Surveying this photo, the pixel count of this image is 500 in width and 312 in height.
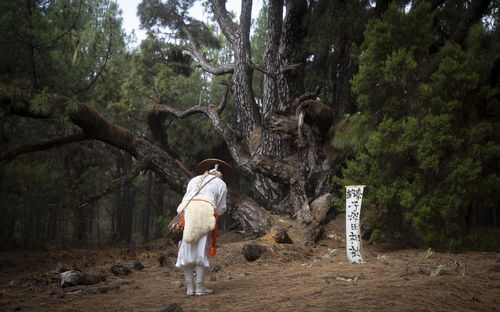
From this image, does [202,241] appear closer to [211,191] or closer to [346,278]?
[211,191]

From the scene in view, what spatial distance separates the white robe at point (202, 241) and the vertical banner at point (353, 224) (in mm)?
2354

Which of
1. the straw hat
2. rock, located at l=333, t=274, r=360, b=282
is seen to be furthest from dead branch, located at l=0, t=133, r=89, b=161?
rock, located at l=333, t=274, r=360, b=282

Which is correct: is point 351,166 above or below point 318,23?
below

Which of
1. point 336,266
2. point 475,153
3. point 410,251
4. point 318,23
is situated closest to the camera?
point 336,266

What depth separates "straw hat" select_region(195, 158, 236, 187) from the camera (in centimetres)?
553

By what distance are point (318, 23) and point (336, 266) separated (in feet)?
23.2

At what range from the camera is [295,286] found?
4.26 meters

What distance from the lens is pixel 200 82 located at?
1677 centimetres

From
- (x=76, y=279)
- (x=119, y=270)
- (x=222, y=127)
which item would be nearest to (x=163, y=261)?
(x=119, y=270)

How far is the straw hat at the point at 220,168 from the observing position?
18.1ft

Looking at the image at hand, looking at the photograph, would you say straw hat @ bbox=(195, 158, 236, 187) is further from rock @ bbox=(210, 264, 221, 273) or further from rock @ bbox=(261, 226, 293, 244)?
rock @ bbox=(261, 226, 293, 244)

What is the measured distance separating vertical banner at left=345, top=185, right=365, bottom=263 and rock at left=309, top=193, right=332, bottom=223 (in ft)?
7.79

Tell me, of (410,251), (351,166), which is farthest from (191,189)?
(410,251)

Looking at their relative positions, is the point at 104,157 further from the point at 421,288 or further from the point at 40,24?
the point at 421,288
